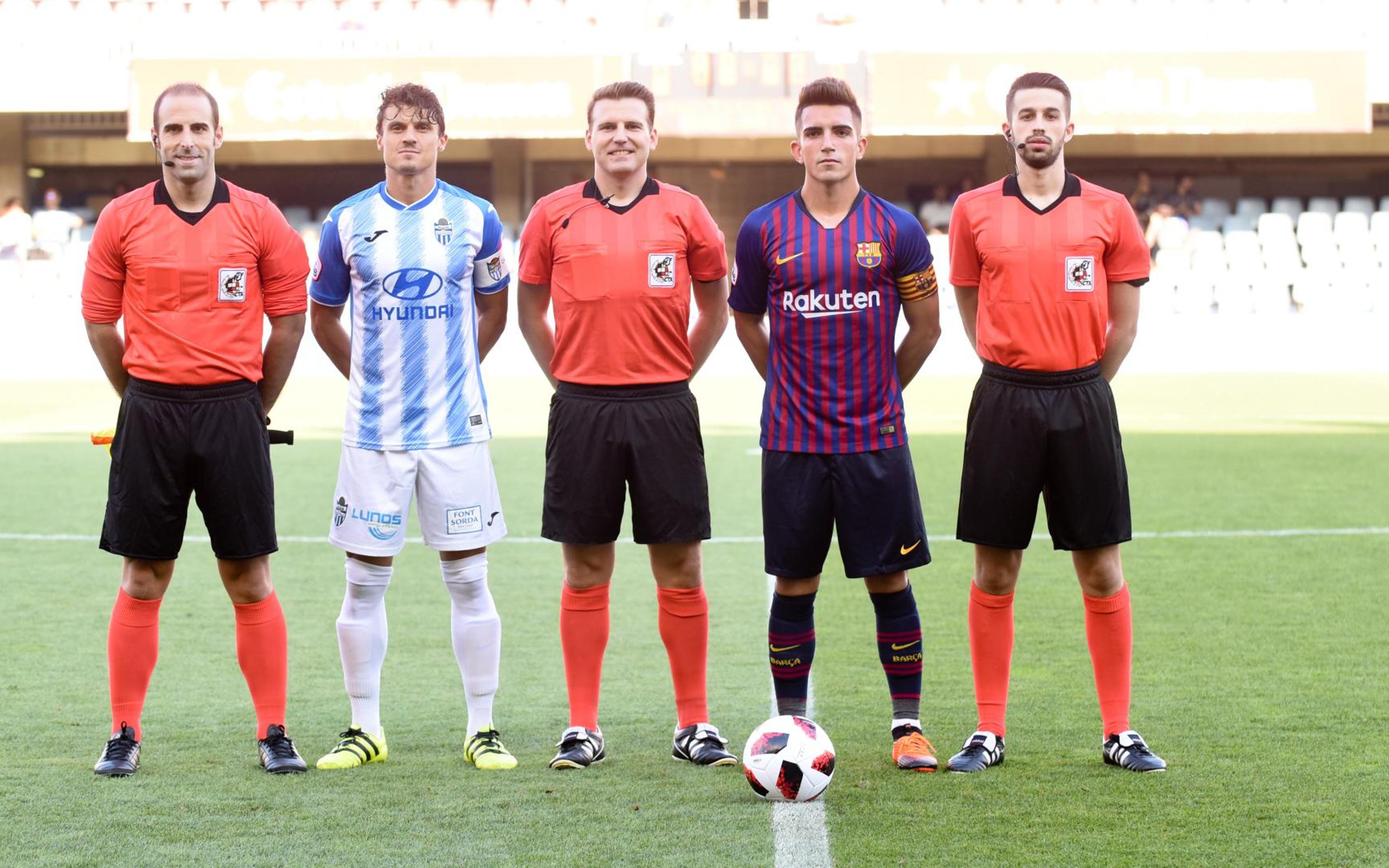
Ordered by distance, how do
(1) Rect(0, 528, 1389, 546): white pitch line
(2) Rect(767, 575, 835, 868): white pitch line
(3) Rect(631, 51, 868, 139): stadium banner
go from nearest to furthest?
(2) Rect(767, 575, 835, 868): white pitch line
(1) Rect(0, 528, 1389, 546): white pitch line
(3) Rect(631, 51, 868, 139): stadium banner

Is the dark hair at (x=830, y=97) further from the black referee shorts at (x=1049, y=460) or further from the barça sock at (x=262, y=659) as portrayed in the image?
the barça sock at (x=262, y=659)

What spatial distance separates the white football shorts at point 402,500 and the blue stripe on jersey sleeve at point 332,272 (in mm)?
402

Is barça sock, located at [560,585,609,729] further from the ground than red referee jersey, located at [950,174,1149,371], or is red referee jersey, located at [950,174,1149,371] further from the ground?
red referee jersey, located at [950,174,1149,371]

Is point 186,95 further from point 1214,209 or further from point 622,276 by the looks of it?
point 1214,209

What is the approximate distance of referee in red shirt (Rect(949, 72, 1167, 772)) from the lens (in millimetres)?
4148

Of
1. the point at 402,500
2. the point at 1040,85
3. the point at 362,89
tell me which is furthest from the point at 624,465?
the point at 362,89

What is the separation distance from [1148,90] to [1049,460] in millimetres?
18395

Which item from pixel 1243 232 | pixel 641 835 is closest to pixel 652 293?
pixel 641 835

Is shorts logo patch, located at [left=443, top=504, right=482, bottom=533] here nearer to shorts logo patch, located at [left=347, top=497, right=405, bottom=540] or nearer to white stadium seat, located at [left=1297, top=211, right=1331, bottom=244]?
shorts logo patch, located at [left=347, top=497, right=405, bottom=540]

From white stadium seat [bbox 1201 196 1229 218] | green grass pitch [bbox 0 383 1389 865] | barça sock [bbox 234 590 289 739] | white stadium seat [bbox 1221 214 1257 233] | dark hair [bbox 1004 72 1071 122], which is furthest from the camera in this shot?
white stadium seat [bbox 1201 196 1229 218]

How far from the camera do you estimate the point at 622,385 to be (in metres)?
4.27

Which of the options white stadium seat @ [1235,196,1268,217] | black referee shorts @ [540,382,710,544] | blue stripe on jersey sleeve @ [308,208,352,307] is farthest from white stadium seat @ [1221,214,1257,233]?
blue stripe on jersey sleeve @ [308,208,352,307]

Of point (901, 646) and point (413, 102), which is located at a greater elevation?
point (413, 102)

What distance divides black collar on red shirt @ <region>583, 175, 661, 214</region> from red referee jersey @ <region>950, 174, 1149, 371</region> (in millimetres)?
798
